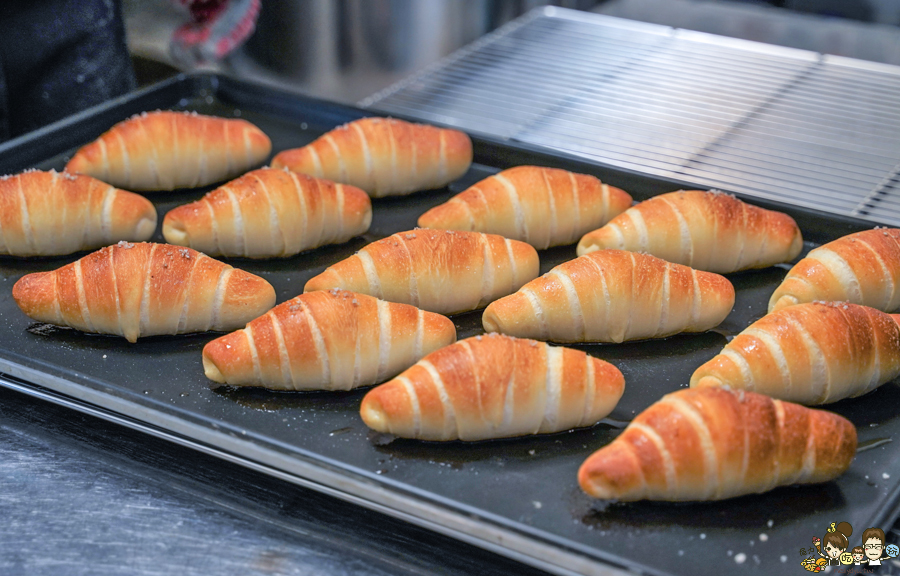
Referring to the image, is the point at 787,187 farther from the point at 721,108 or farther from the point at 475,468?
the point at 475,468

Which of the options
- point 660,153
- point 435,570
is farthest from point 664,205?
point 435,570

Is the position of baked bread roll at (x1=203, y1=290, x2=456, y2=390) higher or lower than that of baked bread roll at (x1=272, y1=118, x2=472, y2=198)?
lower

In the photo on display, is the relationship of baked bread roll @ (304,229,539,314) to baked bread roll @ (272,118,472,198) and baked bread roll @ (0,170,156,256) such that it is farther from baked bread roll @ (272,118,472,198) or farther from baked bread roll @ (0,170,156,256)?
baked bread roll @ (0,170,156,256)

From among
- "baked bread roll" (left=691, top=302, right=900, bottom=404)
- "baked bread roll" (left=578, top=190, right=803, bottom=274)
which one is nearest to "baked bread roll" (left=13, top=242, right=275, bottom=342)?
"baked bread roll" (left=578, top=190, right=803, bottom=274)

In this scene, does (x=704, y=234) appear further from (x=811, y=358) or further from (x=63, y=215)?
(x=63, y=215)

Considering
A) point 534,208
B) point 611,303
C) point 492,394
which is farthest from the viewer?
point 534,208

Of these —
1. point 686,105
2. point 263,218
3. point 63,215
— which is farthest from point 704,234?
point 63,215
